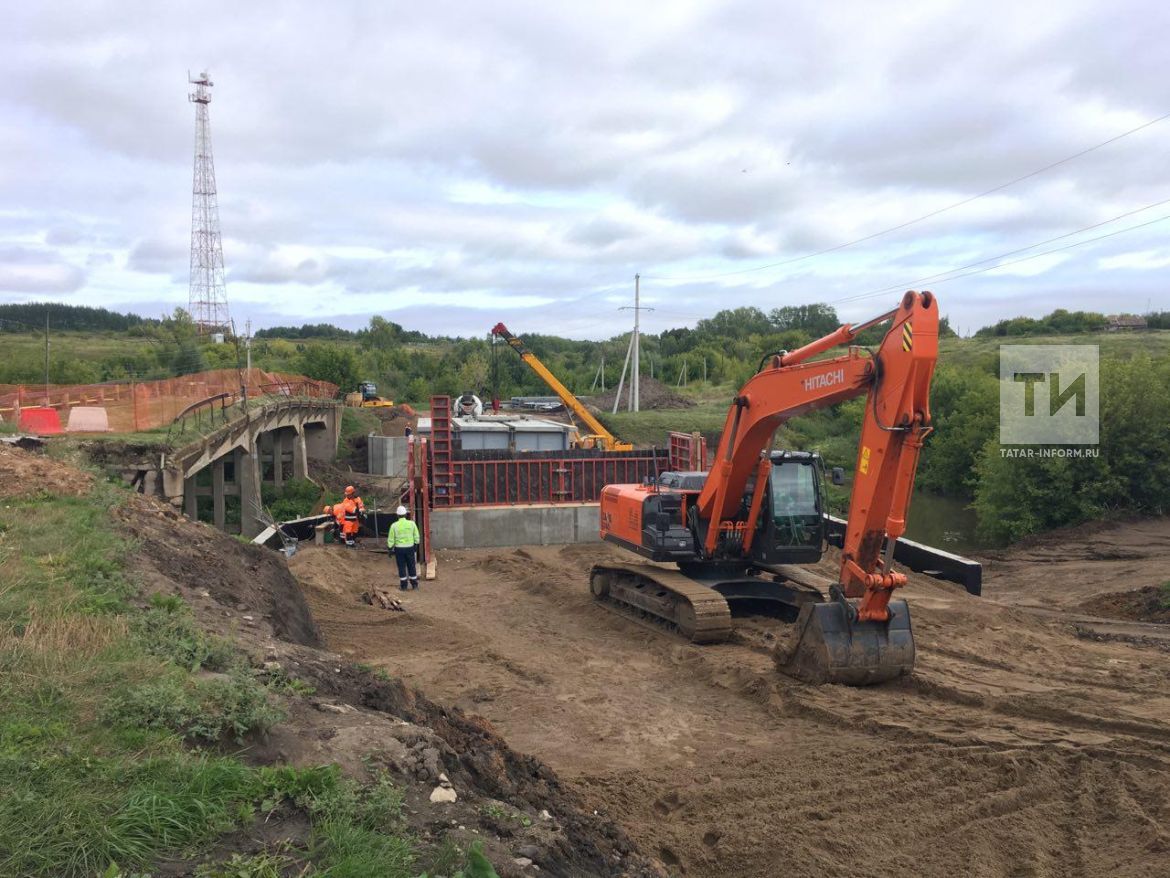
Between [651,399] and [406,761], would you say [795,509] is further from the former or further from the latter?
[651,399]

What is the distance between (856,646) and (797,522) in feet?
9.76

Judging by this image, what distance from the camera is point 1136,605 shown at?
16.4m

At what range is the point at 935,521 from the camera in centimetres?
3434

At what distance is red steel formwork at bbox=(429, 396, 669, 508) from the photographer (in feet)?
69.9

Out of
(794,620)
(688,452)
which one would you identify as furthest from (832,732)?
(688,452)

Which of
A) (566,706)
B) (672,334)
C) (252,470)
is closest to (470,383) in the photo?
(672,334)

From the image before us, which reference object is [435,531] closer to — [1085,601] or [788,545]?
[788,545]

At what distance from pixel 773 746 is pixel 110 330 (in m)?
106

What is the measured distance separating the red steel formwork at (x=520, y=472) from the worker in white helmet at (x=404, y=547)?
14.3ft

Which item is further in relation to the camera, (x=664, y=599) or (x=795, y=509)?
(x=664, y=599)

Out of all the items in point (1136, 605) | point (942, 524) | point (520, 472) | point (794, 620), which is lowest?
point (942, 524)

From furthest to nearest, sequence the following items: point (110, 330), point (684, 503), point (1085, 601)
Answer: point (110, 330) < point (1085, 601) < point (684, 503)

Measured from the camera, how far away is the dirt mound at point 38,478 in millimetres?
11164

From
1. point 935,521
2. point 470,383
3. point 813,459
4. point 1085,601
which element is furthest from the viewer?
point 470,383
